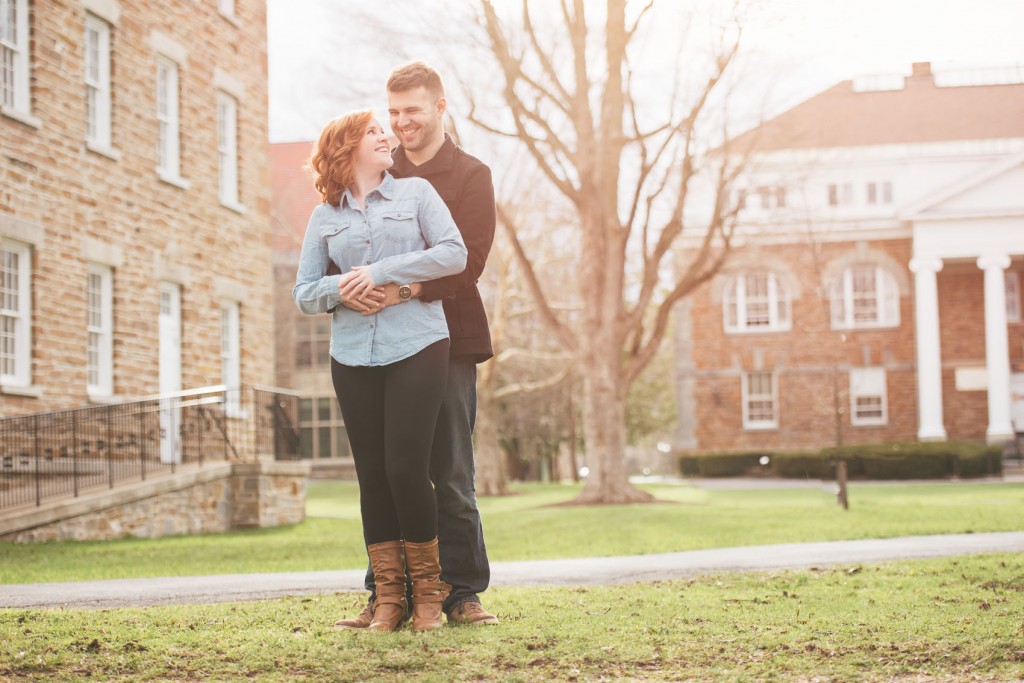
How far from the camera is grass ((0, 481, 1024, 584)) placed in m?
11.3

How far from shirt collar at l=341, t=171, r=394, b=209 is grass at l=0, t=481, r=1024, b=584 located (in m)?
5.50

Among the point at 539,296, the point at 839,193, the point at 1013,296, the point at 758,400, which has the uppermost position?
the point at 839,193

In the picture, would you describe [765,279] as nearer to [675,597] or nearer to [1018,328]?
[1018,328]

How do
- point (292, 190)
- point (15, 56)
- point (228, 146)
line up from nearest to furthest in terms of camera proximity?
1. point (15, 56)
2. point (228, 146)
3. point (292, 190)

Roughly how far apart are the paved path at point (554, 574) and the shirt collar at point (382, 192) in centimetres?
276

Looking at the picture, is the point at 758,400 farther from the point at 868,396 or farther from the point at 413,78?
the point at 413,78

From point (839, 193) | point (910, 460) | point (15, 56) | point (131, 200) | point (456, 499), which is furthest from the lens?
point (839, 193)

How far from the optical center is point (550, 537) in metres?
14.4

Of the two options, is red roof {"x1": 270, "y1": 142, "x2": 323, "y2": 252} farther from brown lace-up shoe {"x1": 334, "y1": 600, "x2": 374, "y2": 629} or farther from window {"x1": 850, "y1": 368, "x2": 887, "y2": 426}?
brown lace-up shoe {"x1": 334, "y1": 600, "x2": 374, "y2": 629}

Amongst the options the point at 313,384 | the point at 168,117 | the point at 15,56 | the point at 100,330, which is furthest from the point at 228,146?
the point at 313,384

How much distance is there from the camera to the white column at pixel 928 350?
40188 mm

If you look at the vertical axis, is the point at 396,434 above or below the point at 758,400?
below

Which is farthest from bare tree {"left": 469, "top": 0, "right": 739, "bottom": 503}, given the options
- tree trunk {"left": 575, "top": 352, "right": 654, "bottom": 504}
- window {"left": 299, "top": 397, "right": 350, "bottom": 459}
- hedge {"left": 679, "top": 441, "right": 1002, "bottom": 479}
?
window {"left": 299, "top": 397, "right": 350, "bottom": 459}

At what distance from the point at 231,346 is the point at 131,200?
4090 millimetres
